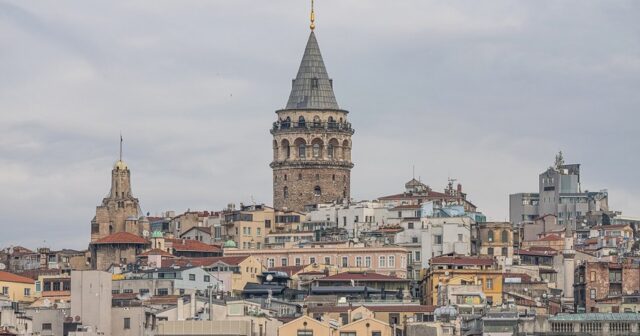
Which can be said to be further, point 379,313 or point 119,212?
point 119,212

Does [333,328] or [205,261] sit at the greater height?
[205,261]

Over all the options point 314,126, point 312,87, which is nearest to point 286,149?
point 314,126

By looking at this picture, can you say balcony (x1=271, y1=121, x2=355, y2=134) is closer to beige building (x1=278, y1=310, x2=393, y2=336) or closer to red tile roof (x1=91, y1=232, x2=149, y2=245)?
red tile roof (x1=91, y1=232, x2=149, y2=245)

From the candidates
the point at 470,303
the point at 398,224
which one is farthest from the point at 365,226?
the point at 470,303

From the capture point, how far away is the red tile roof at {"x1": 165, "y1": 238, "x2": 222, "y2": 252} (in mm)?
166500

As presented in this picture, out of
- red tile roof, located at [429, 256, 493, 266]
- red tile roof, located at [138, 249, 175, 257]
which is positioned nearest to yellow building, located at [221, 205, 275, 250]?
red tile roof, located at [138, 249, 175, 257]

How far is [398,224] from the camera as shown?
549 feet

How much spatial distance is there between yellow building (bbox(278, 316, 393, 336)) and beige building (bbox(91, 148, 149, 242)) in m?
59.4

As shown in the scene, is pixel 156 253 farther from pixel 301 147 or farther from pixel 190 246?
pixel 301 147

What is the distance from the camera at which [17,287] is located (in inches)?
5856

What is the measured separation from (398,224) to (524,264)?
10663mm

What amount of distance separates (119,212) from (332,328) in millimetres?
62942

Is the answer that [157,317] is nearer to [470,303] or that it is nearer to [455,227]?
[470,303]

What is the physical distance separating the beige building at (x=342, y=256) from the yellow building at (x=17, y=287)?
15.3m
